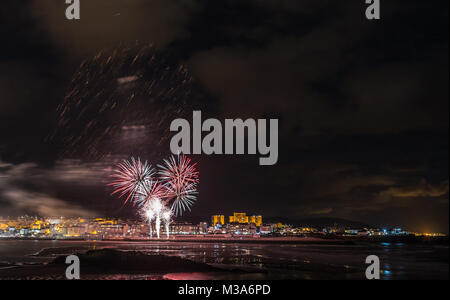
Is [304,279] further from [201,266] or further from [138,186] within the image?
[138,186]

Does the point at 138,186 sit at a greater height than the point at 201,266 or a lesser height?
greater

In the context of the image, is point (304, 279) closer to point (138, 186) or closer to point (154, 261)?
point (154, 261)
